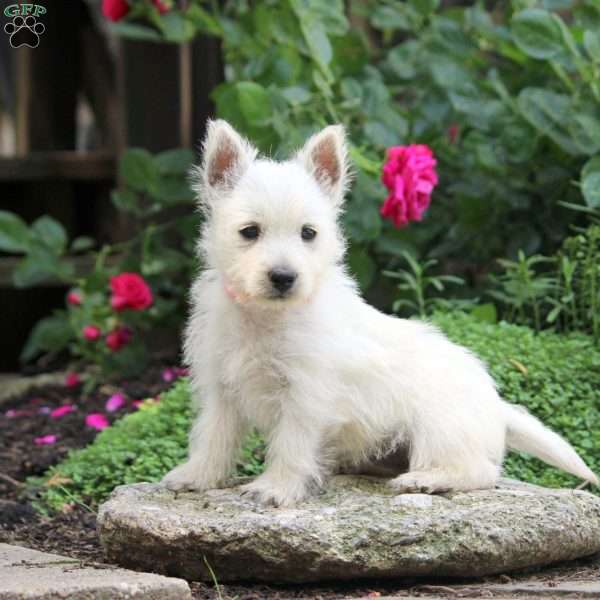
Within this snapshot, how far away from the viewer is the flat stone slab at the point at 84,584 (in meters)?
3.59

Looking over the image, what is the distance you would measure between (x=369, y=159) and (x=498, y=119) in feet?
3.18

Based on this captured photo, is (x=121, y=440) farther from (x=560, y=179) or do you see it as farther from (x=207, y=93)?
(x=207, y=93)

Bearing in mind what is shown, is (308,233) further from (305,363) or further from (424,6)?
(424,6)

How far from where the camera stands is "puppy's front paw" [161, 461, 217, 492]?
4.50m

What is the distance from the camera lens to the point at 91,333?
7742 millimetres

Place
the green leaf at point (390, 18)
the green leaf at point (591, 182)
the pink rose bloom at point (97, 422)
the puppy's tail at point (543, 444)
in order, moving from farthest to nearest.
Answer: the green leaf at point (390, 18), the pink rose bloom at point (97, 422), the green leaf at point (591, 182), the puppy's tail at point (543, 444)

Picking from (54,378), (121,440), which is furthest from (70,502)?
(54,378)

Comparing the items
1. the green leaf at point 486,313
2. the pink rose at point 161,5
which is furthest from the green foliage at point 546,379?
the pink rose at point 161,5

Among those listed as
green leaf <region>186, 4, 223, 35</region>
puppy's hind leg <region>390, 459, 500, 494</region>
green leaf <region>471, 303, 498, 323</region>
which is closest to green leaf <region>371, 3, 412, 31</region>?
green leaf <region>186, 4, 223, 35</region>

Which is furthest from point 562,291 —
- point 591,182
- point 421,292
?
point 421,292

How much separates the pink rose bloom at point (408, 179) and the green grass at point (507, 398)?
2.14 ft

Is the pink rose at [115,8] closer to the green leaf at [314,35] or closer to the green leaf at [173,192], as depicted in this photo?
the green leaf at [173,192]

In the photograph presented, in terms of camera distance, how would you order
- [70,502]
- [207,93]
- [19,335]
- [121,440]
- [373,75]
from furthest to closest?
[19,335] → [207,93] → [373,75] → [121,440] → [70,502]

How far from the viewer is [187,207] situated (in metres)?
8.67
